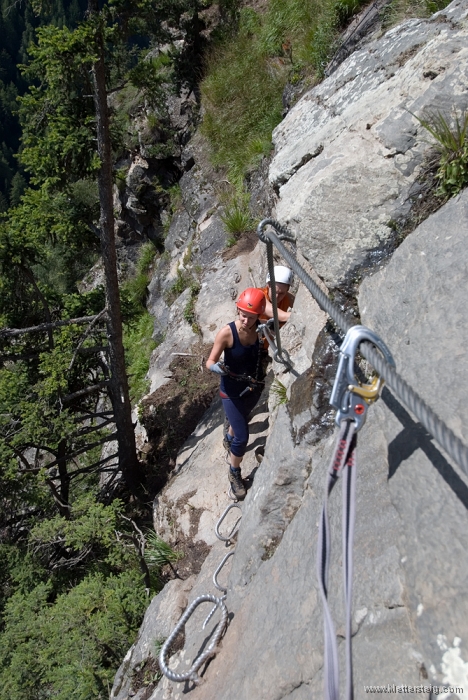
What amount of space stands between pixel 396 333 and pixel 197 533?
3706 millimetres

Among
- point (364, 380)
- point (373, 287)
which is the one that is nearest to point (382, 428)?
point (364, 380)

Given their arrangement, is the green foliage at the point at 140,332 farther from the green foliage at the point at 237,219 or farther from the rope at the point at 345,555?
the rope at the point at 345,555

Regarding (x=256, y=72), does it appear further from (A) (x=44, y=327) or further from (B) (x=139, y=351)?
(A) (x=44, y=327)

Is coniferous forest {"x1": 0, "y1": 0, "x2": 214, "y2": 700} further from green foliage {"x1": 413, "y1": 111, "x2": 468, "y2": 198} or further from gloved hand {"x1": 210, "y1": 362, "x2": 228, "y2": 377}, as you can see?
green foliage {"x1": 413, "y1": 111, "x2": 468, "y2": 198}

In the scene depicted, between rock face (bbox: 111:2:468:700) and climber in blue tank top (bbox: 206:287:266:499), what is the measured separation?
1.17 feet

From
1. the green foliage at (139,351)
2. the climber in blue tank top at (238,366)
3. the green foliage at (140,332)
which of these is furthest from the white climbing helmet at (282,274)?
the green foliage at (139,351)

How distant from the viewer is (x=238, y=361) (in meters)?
4.57

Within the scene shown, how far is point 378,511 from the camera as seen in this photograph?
2244 mm

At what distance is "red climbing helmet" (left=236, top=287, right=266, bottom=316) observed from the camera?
13.5ft

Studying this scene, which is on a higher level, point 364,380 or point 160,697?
point 364,380

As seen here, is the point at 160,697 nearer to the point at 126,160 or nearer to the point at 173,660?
the point at 173,660

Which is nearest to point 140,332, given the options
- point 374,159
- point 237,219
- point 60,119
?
point 237,219

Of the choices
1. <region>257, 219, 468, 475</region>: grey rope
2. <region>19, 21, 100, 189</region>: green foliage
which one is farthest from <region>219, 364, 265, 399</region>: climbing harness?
<region>19, 21, 100, 189</region>: green foliage

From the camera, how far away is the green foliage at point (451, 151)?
291 cm
